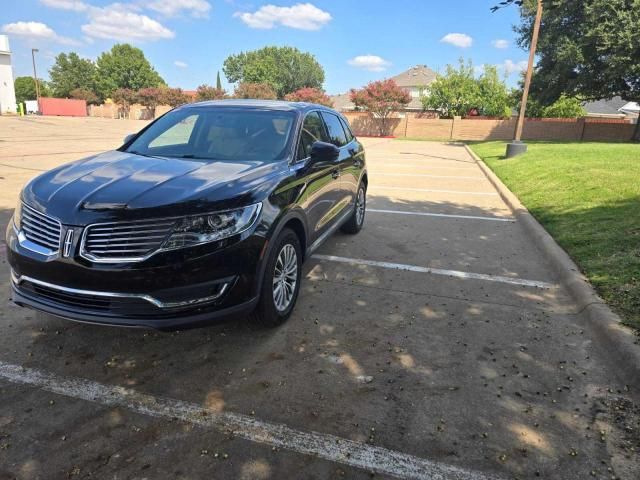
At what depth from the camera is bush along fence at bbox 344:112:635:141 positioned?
34.2m

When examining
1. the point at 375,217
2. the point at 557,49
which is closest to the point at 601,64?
the point at 557,49

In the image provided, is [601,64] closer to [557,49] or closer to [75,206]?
[557,49]

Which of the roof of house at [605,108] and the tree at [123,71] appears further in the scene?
the tree at [123,71]

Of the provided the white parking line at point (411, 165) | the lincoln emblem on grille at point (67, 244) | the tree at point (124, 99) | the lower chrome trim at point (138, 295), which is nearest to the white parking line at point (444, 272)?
the lower chrome trim at point (138, 295)

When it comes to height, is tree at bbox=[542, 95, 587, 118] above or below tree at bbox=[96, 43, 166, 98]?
below

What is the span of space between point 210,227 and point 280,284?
38.0 inches

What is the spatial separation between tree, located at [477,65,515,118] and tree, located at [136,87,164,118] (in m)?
40.3

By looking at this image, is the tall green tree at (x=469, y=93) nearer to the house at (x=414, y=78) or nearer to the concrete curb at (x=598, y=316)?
the house at (x=414, y=78)

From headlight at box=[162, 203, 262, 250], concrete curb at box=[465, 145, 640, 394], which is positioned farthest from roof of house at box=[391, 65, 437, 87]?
headlight at box=[162, 203, 262, 250]

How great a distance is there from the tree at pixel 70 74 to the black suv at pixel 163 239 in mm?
98275

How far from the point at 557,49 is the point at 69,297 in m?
29.0

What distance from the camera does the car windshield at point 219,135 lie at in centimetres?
418

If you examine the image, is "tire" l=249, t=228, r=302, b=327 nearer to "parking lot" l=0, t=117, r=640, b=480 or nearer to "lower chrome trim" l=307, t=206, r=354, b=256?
"parking lot" l=0, t=117, r=640, b=480

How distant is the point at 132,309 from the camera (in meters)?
2.89
